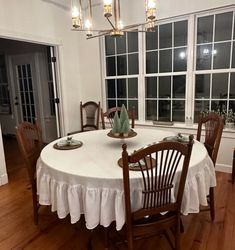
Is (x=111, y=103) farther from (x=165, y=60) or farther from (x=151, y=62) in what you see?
(x=165, y=60)

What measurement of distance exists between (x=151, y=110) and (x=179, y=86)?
67 cm

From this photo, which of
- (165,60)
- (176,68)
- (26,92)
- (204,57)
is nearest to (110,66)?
(165,60)

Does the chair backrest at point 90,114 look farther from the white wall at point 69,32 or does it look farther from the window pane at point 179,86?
the window pane at point 179,86

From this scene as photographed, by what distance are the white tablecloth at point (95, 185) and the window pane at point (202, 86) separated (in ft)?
5.78

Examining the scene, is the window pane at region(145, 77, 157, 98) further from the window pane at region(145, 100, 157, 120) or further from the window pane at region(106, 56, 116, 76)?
the window pane at region(106, 56, 116, 76)

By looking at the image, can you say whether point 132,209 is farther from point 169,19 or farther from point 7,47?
point 7,47

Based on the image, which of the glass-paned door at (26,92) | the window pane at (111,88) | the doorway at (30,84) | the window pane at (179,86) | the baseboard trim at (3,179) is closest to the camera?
the baseboard trim at (3,179)

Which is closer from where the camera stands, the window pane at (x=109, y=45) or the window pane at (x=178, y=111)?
the window pane at (x=178, y=111)

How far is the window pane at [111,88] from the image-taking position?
4.20 metres

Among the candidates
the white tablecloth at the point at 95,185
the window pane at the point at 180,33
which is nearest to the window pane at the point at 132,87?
the window pane at the point at 180,33

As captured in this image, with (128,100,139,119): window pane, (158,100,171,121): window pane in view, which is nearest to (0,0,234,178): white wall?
(128,100,139,119): window pane

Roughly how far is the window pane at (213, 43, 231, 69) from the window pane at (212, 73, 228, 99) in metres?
0.13

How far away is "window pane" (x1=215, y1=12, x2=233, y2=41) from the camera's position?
3.00 meters

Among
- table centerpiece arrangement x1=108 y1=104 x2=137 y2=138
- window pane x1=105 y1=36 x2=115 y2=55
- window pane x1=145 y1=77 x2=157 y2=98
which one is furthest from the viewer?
window pane x1=105 y1=36 x2=115 y2=55
